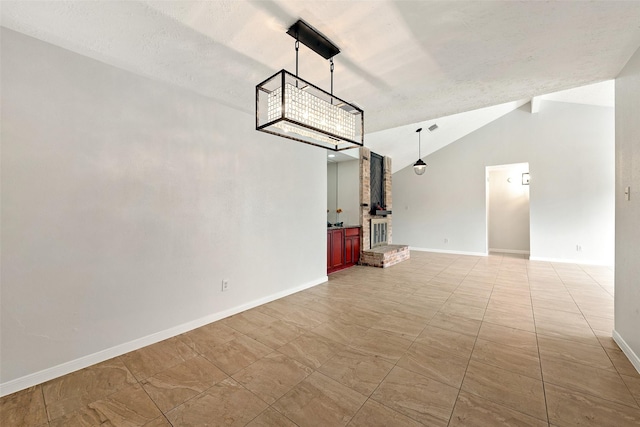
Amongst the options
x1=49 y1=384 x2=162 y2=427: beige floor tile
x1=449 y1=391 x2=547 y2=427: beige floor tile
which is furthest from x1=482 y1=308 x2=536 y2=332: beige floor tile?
x1=49 y1=384 x2=162 y2=427: beige floor tile

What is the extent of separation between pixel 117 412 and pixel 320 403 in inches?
50.5

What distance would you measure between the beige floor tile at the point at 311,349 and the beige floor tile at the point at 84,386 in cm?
120

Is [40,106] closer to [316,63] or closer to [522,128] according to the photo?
[316,63]

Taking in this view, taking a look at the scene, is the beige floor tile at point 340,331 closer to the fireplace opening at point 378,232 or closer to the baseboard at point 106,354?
the baseboard at point 106,354

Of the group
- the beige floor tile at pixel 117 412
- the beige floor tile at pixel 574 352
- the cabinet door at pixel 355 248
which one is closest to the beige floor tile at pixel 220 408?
the beige floor tile at pixel 117 412

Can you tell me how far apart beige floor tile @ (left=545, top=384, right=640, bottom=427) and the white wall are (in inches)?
114

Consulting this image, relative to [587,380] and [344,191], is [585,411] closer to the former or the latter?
[587,380]

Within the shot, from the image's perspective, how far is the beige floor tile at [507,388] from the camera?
5.23 ft

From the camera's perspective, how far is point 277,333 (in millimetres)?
2615

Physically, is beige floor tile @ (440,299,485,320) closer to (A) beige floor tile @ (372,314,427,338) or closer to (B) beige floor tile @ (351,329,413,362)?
(A) beige floor tile @ (372,314,427,338)

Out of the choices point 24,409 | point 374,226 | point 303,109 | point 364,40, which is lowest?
point 24,409

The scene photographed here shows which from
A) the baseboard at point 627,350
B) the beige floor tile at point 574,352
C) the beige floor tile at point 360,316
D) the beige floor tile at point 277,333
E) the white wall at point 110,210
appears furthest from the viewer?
the beige floor tile at point 360,316

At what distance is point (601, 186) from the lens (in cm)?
564

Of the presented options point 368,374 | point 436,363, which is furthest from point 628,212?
point 368,374
